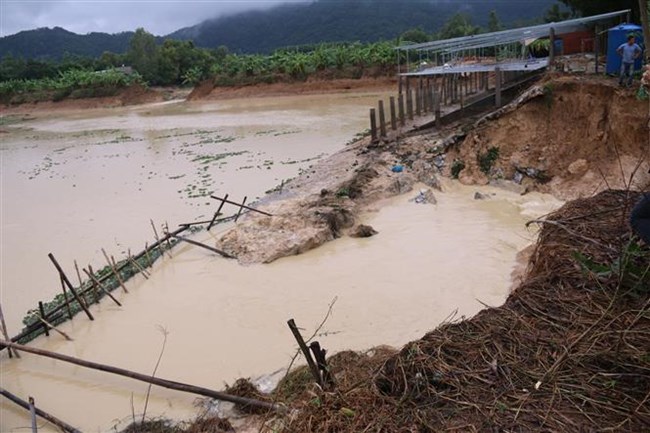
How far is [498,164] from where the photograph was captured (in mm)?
13055

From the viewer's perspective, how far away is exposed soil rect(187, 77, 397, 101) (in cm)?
4059

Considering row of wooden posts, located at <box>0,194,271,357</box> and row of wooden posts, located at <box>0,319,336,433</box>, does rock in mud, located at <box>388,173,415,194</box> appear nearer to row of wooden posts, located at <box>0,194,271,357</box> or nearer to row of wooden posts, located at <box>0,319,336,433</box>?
row of wooden posts, located at <box>0,194,271,357</box>

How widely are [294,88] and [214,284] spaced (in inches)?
1429

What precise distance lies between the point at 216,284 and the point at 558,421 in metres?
6.92

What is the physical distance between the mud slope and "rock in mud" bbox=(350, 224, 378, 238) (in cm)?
395

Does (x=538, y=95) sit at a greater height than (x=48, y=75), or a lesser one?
lesser

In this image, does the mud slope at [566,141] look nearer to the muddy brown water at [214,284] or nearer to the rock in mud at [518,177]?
the rock in mud at [518,177]

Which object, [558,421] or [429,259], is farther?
[429,259]

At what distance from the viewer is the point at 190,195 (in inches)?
567

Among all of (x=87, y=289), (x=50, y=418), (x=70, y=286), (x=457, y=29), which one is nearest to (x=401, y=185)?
(x=87, y=289)

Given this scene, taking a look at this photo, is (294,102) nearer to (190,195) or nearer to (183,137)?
(183,137)

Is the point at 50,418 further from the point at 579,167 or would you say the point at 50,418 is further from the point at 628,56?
the point at 628,56

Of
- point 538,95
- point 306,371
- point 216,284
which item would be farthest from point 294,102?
point 306,371

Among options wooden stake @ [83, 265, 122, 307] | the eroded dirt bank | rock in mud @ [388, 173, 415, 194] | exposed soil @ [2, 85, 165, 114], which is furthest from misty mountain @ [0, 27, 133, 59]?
wooden stake @ [83, 265, 122, 307]
